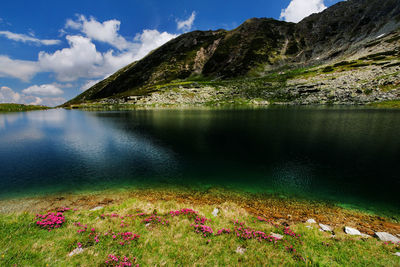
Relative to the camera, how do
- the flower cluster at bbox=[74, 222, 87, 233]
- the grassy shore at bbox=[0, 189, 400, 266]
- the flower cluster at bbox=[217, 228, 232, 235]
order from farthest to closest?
the flower cluster at bbox=[217, 228, 232, 235] < the flower cluster at bbox=[74, 222, 87, 233] < the grassy shore at bbox=[0, 189, 400, 266]

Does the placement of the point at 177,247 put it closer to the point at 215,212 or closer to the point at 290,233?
the point at 215,212

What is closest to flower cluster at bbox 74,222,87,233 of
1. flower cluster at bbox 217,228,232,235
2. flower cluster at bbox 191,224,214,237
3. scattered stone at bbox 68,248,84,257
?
scattered stone at bbox 68,248,84,257

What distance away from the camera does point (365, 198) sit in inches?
795

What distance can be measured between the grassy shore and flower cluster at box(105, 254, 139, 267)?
0.20ft

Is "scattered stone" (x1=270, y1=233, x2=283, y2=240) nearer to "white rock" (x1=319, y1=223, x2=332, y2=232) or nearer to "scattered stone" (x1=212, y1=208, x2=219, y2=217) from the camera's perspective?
"white rock" (x1=319, y1=223, x2=332, y2=232)

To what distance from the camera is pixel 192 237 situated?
41.3ft

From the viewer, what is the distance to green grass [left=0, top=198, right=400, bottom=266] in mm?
10320

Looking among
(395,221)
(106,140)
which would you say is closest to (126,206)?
(395,221)

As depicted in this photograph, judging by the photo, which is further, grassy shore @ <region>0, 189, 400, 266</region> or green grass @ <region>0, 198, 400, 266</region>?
grassy shore @ <region>0, 189, 400, 266</region>

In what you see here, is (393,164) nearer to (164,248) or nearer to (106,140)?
(164,248)

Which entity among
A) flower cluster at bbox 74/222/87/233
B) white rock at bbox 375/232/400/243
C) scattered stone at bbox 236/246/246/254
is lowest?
white rock at bbox 375/232/400/243

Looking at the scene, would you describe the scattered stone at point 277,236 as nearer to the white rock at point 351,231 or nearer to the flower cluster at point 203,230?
the flower cluster at point 203,230

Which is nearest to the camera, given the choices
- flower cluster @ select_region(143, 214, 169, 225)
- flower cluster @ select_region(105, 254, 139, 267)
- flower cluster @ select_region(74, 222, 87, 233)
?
flower cluster @ select_region(105, 254, 139, 267)

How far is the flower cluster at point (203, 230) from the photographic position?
42.8 ft
